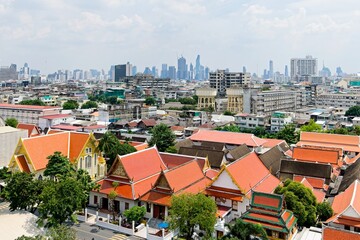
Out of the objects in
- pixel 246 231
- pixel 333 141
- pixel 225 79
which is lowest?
pixel 246 231

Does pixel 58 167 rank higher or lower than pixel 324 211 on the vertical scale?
higher

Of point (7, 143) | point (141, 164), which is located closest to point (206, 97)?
point (7, 143)

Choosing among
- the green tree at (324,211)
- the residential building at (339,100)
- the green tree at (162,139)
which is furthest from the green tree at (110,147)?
the residential building at (339,100)

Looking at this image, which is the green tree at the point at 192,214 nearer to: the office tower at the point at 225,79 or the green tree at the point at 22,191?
the green tree at the point at 22,191

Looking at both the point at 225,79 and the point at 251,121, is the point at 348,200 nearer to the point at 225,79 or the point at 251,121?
the point at 251,121

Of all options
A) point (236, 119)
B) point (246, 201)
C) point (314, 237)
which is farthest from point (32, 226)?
point (236, 119)

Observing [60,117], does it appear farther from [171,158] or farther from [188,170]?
[188,170]
